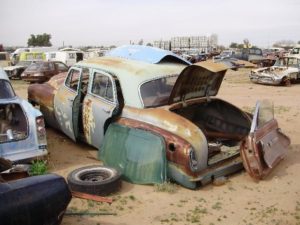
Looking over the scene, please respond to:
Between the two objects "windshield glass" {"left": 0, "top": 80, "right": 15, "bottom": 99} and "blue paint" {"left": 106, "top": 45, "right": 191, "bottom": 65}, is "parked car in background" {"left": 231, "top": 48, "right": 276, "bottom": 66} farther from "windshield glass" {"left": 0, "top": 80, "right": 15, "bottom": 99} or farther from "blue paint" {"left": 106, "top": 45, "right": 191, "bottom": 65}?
"windshield glass" {"left": 0, "top": 80, "right": 15, "bottom": 99}

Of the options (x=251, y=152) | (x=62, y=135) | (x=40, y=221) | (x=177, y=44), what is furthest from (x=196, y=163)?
(x=177, y=44)

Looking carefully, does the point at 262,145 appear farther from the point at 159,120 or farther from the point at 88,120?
the point at 88,120

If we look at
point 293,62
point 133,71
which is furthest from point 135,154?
point 293,62

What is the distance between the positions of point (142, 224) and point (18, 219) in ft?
5.83

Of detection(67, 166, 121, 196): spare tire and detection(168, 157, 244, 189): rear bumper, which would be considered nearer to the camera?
detection(67, 166, 121, 196): spare tire

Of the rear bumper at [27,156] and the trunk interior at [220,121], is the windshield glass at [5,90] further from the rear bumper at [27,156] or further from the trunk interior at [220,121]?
the trunk interior at [220,121]

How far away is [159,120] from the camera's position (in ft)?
18.8

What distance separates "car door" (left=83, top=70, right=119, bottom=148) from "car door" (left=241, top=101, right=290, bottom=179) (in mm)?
2113

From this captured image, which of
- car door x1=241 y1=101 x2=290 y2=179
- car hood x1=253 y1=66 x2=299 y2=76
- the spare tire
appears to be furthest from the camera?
car hood x1=253 y1=66 x2=299 y2=76

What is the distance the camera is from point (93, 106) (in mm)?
6754

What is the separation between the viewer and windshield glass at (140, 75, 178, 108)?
621 centimetres

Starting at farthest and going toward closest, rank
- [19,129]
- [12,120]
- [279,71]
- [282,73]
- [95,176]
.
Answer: [279,71], [282,73], [12,120], [19,129], [95,176]

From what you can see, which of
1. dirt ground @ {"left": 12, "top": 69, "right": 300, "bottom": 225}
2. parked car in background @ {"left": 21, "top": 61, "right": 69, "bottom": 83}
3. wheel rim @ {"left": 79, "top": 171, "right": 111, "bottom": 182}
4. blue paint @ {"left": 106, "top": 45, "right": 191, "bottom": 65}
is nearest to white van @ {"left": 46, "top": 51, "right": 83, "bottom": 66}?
parked car in background @ {"left": 21, "top": 61, "right": 69, "bottom": 83}

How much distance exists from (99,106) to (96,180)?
4.61 ft
